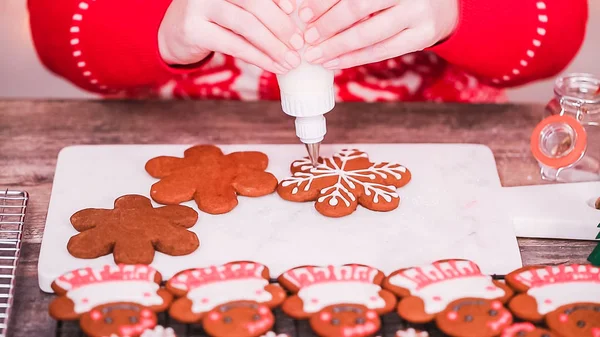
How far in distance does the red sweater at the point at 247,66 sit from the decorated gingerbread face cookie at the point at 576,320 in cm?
50

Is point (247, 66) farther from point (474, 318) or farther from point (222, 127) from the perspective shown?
point (474, 318)

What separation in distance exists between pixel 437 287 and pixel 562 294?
13 cm

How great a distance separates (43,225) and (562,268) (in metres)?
0.64

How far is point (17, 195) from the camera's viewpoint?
970mm

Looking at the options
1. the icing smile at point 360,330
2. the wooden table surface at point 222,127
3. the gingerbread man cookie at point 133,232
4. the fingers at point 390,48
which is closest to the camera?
the icing smile at point 360,330

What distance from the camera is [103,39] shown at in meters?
1.18

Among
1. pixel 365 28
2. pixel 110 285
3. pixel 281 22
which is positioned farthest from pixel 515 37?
pixel 110 285

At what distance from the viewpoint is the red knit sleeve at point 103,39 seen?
3.77 feet

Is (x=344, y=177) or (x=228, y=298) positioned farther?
(x=344, y=177)

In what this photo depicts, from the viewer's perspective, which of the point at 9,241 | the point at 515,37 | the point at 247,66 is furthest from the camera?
the point at 247,66

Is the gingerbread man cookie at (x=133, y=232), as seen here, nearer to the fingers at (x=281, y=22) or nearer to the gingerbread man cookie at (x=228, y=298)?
the gingerbread man cookie at (x=228, y=298)

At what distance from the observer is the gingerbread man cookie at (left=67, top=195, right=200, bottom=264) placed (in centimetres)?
84

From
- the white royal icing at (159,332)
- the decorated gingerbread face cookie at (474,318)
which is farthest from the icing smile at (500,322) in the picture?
the white royal icing at (159,332)

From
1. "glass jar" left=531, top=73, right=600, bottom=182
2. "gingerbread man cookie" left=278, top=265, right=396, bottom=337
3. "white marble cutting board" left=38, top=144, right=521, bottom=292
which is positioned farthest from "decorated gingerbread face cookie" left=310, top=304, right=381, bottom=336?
"glass jar" left=531, top=73, right=600, bottom=182
